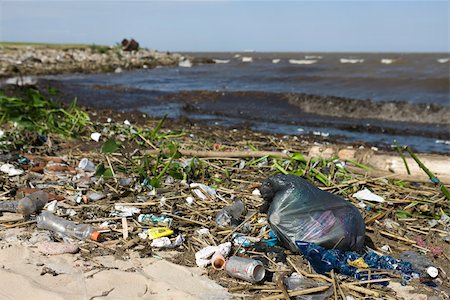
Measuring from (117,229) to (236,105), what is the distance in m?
10.2

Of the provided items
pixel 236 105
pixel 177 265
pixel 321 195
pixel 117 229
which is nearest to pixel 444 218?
pixel 321 195

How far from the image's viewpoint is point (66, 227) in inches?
123

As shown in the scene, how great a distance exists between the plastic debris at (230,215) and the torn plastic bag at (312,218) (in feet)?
1.29

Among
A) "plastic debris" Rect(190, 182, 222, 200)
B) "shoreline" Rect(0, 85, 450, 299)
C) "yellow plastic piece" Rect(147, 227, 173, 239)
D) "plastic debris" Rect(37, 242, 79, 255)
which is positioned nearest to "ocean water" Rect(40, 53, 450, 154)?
"shoreline" Rect(0, 85, 450, 299)

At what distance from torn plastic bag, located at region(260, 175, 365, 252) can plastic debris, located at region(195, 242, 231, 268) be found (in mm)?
354

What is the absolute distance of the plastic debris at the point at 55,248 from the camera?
282cm

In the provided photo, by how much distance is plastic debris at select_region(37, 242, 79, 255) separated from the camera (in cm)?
282

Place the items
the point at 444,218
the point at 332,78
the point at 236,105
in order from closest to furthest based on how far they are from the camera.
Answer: the point at 444,218, the point at 236,105, the point at 332,78

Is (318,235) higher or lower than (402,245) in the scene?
higher

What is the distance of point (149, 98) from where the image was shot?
13.8 m

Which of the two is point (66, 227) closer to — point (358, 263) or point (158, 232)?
point (158, 232)

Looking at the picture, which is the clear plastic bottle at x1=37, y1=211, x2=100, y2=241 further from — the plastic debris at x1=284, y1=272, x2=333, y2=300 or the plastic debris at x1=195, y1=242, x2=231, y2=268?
the plastic debris at x1=284, y1=272, x2=333, y2=300

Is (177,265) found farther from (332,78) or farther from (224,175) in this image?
(332,78)

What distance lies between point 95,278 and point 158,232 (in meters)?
0.62
